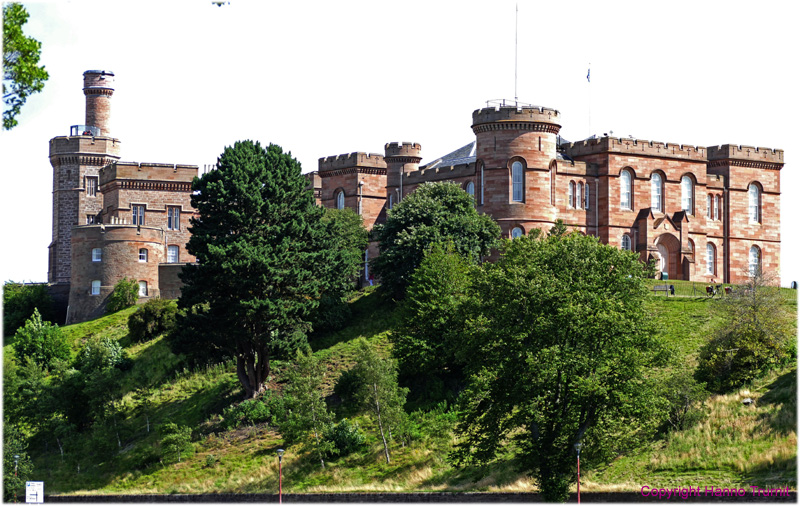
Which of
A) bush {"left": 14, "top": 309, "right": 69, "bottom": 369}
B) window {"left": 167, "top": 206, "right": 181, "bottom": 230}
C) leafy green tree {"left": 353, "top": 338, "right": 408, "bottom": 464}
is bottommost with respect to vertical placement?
leafy green tree {"left": 353, "top": 338, "right": 408, "bottom": 464}

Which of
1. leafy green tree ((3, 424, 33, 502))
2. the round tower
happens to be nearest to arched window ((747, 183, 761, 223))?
leafy green tree ((3, 424, 33, 502))

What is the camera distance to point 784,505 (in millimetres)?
33344

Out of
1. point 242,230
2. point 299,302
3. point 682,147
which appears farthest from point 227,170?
point 682,147

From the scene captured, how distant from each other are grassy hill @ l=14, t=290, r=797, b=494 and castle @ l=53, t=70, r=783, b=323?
6598mm

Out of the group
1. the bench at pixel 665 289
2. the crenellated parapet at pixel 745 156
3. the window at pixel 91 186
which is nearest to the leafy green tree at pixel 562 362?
the bench at pixel 665 289

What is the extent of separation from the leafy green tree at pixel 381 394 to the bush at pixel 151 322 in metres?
17.7

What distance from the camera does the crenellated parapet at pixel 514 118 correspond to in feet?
204

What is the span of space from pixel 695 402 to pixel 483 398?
8514 millimetres

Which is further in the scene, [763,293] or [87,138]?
[87,138]

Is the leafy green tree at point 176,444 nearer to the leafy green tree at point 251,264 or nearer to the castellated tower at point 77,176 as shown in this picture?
the leafy green tree at point 251,264

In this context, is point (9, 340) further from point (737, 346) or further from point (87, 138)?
point (737, 346)

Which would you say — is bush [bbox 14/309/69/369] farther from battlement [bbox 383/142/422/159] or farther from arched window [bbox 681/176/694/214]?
arched window [bbox 681/176/694/214]

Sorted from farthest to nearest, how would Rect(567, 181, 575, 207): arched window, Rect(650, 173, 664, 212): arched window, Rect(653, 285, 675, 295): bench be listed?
1. Rect(650, 173, 664, 212): arched window
2. Rect(567, 181, 575, 207): arched window
3. Rect(653, 285, 675, 295): bench

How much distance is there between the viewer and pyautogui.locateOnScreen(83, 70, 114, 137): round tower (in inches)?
3290
